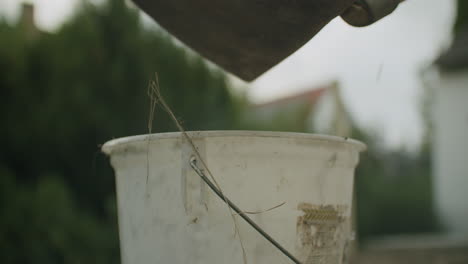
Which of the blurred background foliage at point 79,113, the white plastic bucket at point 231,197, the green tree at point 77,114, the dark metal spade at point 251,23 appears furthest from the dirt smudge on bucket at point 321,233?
the blurred background foliage at point 79,113

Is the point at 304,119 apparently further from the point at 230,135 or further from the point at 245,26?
the point at 230,135

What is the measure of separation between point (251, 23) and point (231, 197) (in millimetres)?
484

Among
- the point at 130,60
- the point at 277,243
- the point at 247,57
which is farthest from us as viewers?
the point at 130,60

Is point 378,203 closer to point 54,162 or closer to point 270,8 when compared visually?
point 54,162

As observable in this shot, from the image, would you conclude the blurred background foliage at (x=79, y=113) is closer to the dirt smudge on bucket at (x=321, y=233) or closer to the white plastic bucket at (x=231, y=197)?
the white plastic bucket at (x=231, y=197)

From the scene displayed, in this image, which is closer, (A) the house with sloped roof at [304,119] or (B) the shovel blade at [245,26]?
(B) the shovel blade at [245,26]

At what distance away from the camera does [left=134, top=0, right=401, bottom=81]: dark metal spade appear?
1.40 m

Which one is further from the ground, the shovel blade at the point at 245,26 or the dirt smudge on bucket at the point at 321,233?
the shovel blade at the point at 245,26

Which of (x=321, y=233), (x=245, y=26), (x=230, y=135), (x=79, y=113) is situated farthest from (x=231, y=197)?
(x=79, y=113)

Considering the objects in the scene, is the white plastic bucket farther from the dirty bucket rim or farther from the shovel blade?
the shovel blade

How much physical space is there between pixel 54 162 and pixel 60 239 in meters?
1.47

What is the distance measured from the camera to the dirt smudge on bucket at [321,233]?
145cm

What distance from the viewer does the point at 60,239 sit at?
5.82m

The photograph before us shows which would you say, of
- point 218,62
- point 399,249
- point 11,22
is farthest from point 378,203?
point 218,62
